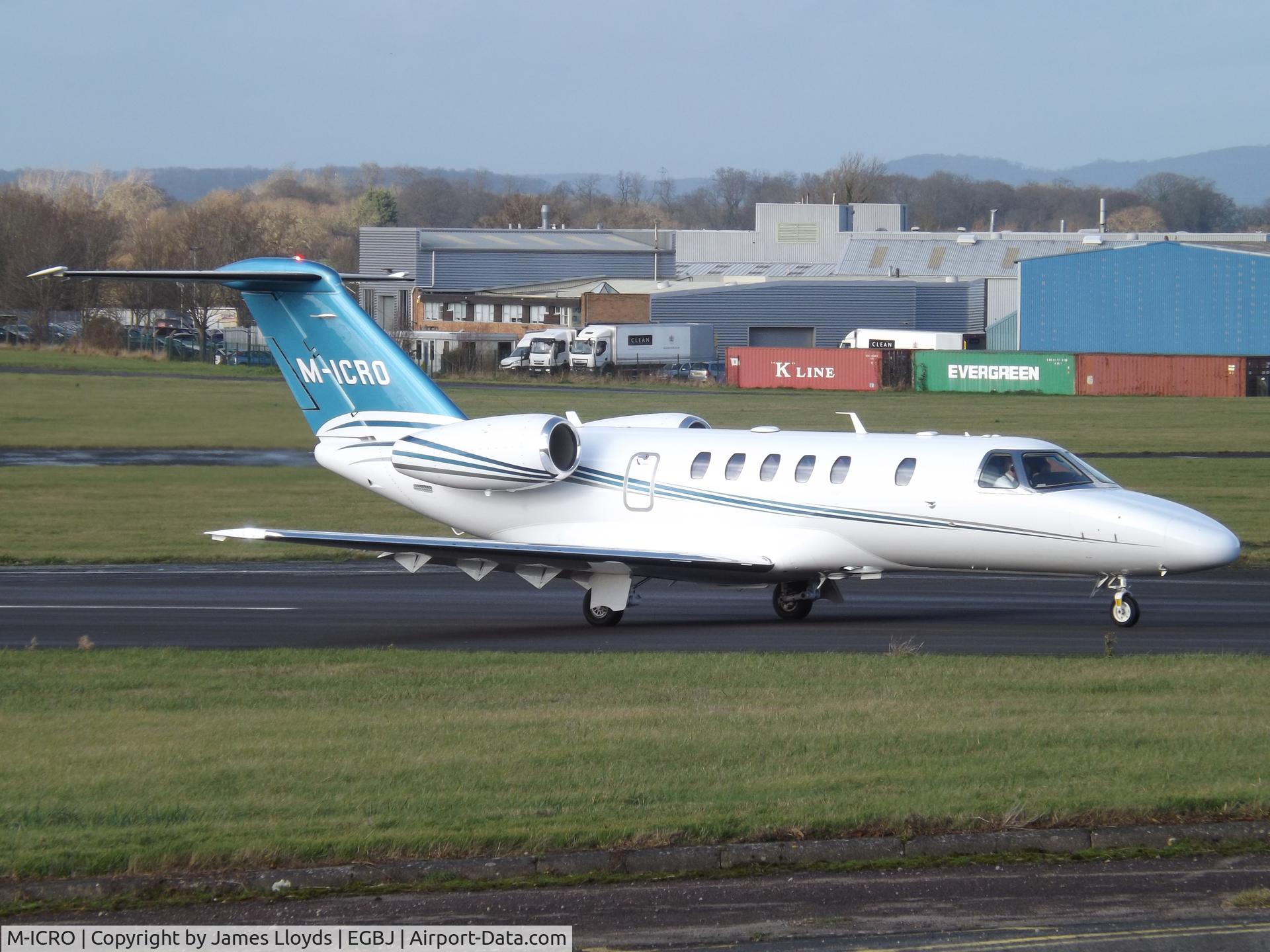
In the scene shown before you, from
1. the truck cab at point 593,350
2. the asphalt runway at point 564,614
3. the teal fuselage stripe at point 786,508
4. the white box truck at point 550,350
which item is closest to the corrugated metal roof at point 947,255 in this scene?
the white box truck at point 550,350

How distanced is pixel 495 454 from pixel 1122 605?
341 inches

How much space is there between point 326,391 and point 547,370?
60920 mm

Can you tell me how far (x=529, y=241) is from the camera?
11875cm

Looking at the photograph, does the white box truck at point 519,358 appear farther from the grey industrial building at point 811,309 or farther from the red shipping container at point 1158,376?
the red shipping container at point 1158,376

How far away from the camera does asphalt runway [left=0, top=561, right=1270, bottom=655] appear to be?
18.8 m

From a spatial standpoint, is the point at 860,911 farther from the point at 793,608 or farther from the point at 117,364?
the point at 117,364

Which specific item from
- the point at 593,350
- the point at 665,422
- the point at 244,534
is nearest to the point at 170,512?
the point at 665,422

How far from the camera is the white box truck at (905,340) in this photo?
293 ft

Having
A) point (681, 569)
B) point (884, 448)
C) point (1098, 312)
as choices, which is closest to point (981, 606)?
point (884, 448)

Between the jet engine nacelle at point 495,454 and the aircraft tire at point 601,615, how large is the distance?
1.92 m

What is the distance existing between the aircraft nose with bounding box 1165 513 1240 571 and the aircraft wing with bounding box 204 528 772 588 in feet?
16.8

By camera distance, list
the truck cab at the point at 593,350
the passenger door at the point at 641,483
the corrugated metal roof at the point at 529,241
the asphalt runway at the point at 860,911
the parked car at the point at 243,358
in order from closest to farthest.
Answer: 1. the asphalt runway at the point at 860,911
2. the passenger door at the point at 641,483
3. the parked car at the point at 243,358
4. the truck cab at the point at 593,350
5. the corrugated metal roof at the point at 529,241

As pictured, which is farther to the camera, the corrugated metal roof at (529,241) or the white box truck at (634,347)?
the corrugated metal roof at (529,241)

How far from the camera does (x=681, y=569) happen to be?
1991 centimetres
